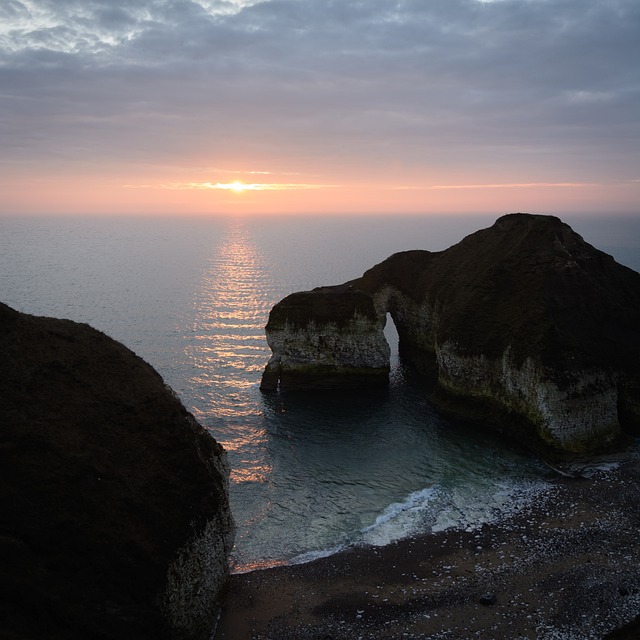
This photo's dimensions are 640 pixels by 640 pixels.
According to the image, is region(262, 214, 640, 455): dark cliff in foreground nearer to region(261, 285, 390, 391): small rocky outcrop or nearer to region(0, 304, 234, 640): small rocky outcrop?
region(261, 285, 390, 391): small rocky outcrop

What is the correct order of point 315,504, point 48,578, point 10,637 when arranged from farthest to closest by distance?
1. point 315,504
2. point 48,578
3. point 10,637

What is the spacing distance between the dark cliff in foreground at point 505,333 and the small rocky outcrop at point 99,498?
76.4 ft

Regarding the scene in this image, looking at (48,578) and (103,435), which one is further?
(103,435)

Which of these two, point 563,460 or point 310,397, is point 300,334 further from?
point 563,460

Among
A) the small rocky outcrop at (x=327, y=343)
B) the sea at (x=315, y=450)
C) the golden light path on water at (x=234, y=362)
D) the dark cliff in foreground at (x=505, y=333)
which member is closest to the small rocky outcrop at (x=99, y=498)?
the sea at (x=315, y=450)

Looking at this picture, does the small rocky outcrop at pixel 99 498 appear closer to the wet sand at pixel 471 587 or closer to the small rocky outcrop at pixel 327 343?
the wet sand at pixel 471 587

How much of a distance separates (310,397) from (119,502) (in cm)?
2976

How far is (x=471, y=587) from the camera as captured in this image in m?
22.8

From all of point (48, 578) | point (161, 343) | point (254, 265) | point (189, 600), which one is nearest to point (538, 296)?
point (189, 600)

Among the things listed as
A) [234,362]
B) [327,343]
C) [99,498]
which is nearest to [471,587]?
[99,498]

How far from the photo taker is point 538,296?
133 ft

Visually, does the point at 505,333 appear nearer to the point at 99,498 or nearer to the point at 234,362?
the point at 234,362

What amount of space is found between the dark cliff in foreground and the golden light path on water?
4411 millimetres

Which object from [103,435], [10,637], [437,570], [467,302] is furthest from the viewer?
[467,302]
